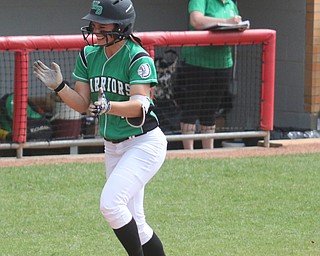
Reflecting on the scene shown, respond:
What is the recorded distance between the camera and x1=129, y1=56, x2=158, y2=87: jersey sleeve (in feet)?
16.8

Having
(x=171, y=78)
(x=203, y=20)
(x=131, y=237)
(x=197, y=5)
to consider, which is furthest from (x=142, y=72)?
(x=171, y=78)

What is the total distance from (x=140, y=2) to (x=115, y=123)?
7.25 metres

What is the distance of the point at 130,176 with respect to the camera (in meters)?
5.11

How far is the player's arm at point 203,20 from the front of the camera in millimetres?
9219

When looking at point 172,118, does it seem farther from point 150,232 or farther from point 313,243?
point 150,232

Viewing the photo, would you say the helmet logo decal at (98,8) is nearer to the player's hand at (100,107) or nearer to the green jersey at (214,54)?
the player's hand at (100,107)

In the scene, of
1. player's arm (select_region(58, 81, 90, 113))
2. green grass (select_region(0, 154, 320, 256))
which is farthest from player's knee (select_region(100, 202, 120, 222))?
green grass (select_region(0, 154, 320, 256))

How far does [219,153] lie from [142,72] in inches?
177

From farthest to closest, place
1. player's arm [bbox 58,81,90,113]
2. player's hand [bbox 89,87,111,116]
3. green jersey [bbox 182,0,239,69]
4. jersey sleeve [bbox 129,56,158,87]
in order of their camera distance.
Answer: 1. green jersey [bbox 182,0,239,69]
2. player's arm [bbox 58,81,90,113]
3. jersey sleeve [bbox 129,56,158,87]
4. player's hand [bbox 89,87,111,116]

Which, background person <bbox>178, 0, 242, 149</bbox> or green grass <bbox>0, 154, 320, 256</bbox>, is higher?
background person <bbox>178, 0, 242, 149</bbox>

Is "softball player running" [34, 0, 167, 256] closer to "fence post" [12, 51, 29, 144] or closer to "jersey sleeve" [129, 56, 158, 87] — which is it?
"jersey sleeve" [129, 56, 158, 87]

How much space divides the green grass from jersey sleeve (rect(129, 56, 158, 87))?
4.93 feet

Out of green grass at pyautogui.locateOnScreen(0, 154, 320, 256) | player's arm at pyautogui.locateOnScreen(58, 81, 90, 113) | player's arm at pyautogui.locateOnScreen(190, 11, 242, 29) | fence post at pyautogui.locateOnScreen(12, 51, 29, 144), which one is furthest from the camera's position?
player's arm at pyautogui.locateOnScreen(190, 11, 242, 29)

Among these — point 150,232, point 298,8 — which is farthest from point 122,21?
point 298,8
